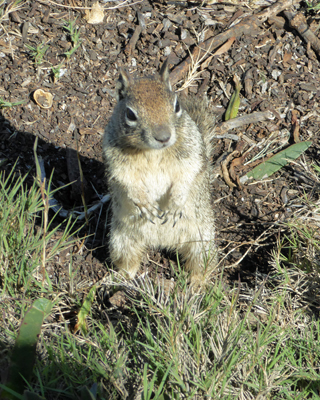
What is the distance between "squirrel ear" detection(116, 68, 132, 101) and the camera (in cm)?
304

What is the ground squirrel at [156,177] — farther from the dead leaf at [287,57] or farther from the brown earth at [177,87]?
the dead leaf at [287,57]

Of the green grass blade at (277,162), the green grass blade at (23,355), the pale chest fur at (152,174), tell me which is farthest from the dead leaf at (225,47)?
the green grass blade at (23,355)

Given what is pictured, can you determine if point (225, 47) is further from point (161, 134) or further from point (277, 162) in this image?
point (161, 134)

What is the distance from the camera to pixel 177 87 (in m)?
4.72

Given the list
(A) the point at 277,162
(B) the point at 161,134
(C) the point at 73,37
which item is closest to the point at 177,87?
(C) the point at 73,37

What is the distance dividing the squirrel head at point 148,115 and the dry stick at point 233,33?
1.77 metres

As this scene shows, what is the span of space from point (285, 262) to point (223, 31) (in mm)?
2736

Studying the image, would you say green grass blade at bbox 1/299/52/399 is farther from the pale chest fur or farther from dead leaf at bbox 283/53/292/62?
dead leaf at bbox 283/53/292/62

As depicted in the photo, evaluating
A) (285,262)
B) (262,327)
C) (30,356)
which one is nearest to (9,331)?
(30,356)

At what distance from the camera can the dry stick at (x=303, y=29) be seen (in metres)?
4.71

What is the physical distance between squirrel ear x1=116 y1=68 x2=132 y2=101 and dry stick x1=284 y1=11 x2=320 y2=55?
2.62 metres

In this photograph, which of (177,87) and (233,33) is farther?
(233,33)

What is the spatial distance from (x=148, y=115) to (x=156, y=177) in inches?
23.0

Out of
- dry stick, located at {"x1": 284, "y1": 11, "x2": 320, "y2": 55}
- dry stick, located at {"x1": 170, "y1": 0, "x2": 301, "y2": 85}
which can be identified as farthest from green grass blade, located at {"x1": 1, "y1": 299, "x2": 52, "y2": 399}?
dry stick, located at {"x1": 284, "y1": 11, "x2": 320, "y2": 55}
